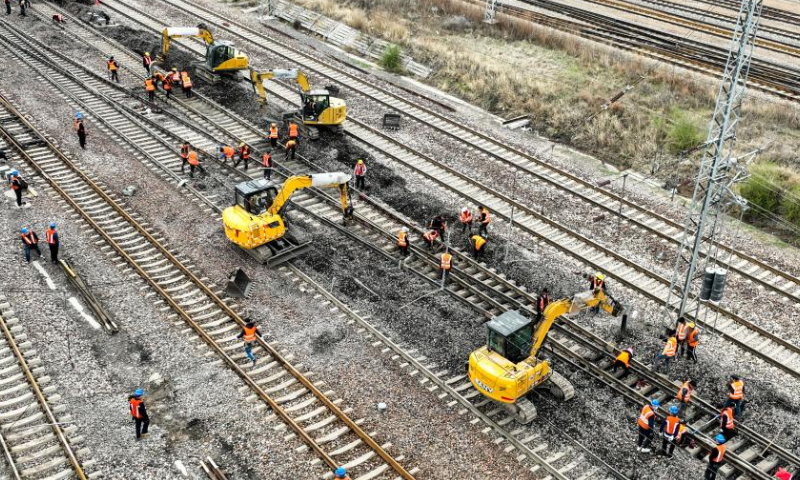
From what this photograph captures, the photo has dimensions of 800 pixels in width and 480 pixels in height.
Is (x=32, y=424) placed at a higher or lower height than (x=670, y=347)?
lower

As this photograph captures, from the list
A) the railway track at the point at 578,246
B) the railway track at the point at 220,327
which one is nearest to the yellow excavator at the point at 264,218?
the railway track at the point at 220,327

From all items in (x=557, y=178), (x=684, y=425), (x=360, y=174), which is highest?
(x=360, y=174)

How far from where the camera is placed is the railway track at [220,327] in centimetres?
1653

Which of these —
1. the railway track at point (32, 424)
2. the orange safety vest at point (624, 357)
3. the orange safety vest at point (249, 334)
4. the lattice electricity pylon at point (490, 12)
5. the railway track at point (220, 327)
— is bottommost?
the railway track at point (32, 424)

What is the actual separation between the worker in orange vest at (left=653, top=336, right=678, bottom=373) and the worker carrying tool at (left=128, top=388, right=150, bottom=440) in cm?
1186

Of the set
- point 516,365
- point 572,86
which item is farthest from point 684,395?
point 572,86

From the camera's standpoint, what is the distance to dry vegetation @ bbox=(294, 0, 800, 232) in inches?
1204

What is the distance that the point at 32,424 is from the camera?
1702 cm

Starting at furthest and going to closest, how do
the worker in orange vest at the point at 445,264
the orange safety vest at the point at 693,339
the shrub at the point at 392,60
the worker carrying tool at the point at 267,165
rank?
1. the shrub at the point at 392,60
2. the worker carrying tool at the point at 267,165
3. the worker in orange vest at the point at 445,264
4. the orange safety vest at the point at 693,339

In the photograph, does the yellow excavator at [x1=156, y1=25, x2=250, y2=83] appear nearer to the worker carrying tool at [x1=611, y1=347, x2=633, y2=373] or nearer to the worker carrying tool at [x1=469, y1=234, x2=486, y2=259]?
the worker carrying tool at [x1=469, y1=234, x2=486, y2=259]

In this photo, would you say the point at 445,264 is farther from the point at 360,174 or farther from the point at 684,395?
the point at 684,395

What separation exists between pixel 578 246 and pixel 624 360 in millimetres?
6066

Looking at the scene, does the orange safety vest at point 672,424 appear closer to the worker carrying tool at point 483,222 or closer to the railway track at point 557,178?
the railway track at point 557,178

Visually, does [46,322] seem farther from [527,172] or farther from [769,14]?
[769,14]
